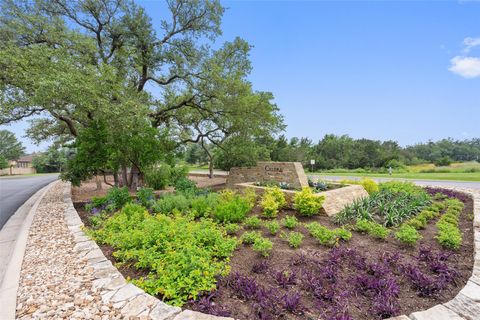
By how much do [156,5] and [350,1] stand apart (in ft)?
23.5

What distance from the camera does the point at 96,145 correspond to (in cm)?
739

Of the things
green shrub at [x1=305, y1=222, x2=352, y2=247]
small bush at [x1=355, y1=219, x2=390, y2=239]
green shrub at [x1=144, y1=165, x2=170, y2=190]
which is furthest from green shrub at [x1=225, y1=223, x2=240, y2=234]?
green shrub at [x1=144, y1=165, x2=170, y2=190]

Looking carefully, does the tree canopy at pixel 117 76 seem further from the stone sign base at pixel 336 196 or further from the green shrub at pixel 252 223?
the green shrub at pixel 252 223

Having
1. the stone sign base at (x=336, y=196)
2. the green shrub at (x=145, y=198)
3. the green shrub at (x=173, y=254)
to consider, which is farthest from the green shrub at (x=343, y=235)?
the green shrub at (x=145, y=198)

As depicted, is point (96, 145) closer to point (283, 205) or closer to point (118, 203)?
point (118, 203)

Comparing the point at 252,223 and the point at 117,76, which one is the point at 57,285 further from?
the point at 117,76

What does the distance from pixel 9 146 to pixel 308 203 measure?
64.1 m

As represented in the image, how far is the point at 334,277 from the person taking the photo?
2.74m

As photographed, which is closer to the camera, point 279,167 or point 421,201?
point 421,201

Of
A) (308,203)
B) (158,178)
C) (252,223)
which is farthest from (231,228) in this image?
(158,178)

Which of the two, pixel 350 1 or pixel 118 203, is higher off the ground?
pixel 350 1

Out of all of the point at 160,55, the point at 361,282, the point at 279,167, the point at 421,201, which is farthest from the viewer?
the point at 160,55

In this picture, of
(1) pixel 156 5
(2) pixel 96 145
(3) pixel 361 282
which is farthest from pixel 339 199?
(1) pixel 156 5

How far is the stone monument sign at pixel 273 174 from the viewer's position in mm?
7925
